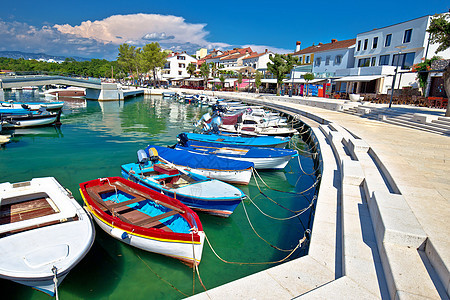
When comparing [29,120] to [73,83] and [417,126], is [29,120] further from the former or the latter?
[417,126]

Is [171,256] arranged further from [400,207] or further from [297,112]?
[297,112]

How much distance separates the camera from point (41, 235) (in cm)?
601

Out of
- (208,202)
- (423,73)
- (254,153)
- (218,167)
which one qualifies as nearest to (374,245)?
(208,202)

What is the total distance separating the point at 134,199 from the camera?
830cm

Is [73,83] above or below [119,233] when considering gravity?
above

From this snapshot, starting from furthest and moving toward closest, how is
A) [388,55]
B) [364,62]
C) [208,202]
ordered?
[364,62], [388,55], [208,202]

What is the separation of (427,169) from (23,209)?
487 inches

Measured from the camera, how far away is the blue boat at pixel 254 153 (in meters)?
13.6

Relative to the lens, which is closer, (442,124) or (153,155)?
(153,155)

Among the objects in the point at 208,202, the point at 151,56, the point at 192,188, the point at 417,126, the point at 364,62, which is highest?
the point at 151,56

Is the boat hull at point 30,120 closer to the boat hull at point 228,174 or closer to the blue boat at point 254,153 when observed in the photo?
the blue boat at point 254,153

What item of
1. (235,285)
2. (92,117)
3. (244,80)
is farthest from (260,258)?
(244,80)

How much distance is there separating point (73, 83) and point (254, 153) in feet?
152

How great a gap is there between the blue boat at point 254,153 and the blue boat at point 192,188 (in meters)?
3.92
